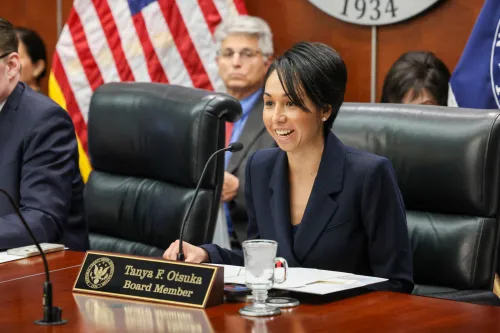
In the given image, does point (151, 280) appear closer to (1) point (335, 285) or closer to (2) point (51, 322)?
(2) point (51, 322)

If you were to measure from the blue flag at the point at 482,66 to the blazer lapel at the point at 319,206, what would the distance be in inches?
66.1


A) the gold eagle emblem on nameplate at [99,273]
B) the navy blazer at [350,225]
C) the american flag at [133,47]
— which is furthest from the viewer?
the american flag at [133,47]

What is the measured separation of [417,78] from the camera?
4.04 meters

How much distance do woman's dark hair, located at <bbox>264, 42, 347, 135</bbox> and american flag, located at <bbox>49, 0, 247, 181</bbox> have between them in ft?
7.56

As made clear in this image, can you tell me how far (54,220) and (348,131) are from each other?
3.01 feet

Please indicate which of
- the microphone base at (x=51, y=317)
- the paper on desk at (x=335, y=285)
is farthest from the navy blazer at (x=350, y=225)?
the microphone base at (x=51, y=317)

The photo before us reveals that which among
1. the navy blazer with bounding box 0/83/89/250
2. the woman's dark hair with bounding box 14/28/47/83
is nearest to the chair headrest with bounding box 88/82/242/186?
the navy blazer with bounding box 0/83/89/250

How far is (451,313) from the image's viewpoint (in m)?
1.97

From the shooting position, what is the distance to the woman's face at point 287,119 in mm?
2500

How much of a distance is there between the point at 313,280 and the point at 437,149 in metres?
0.72

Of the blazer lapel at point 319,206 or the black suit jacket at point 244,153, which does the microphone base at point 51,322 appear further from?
the black suit jacket at point 244,153

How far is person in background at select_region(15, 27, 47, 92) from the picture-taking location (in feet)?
17.5

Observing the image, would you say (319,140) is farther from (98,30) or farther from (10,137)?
(98,30)

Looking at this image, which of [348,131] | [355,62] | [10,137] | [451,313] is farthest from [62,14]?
[451,313]
